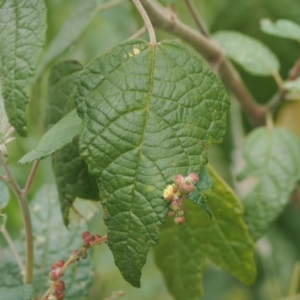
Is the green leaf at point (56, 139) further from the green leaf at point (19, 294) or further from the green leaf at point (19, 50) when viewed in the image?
the green leaf at point (19, 294)

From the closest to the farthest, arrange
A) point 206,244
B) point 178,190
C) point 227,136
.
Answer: point 178,190, point 206,244, point 227,136

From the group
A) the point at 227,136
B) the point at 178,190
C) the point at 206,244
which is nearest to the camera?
the point at 178,190

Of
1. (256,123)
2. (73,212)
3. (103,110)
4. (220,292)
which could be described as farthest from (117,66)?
(220,292)

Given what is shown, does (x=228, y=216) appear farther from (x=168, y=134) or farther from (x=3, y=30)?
(x=3, y=30)

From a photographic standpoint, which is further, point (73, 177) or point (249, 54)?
point (249, 54)

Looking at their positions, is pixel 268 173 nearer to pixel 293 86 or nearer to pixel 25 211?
pixel 293 86

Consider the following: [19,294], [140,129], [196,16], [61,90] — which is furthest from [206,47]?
[19,294]
